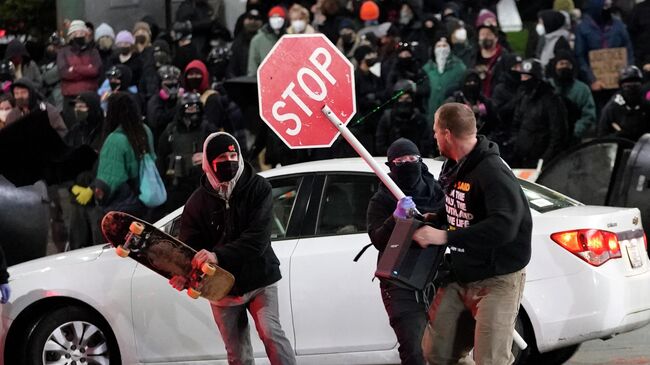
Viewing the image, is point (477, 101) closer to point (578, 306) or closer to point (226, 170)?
point (578, 306)

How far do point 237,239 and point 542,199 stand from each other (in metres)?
2.34

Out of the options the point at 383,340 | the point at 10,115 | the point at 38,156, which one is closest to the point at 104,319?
the point at 38,156

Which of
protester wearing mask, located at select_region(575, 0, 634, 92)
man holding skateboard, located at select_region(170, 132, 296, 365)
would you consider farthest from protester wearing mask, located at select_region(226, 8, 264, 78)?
man holding skateboard, located at select_region(170, 132, 296, 365)

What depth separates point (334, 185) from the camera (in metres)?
9.06

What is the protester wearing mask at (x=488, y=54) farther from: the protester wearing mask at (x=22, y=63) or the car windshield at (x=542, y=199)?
the car windshield at (x=542, y=199)

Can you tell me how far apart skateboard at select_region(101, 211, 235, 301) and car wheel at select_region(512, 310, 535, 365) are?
2.02m

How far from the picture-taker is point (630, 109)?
14430 mm

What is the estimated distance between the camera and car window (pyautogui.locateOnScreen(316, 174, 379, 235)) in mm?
8906

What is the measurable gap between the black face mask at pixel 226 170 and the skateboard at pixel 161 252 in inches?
17.6

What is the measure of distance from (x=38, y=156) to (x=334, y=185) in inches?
87.2

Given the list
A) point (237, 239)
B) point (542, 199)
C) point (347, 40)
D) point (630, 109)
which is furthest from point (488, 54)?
point (237, 239)

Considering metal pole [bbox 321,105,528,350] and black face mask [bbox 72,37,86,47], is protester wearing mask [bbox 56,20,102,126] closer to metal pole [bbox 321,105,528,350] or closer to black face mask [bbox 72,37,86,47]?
black face mask [bbox 72,37,86,47]

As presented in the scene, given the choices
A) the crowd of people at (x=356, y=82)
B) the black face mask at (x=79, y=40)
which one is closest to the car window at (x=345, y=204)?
the crowd of people at (x=356, y=82)

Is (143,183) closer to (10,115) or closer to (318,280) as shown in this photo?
(10,115)
